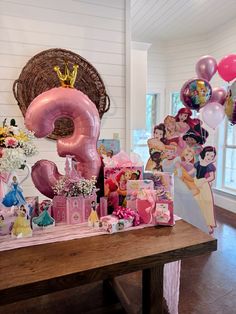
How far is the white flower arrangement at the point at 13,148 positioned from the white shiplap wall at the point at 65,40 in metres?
1.43

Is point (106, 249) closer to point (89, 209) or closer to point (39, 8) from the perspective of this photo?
point (89, 209)

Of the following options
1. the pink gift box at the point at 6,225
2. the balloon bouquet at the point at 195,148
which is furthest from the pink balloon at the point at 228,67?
the pink gift box at the point at 6,225

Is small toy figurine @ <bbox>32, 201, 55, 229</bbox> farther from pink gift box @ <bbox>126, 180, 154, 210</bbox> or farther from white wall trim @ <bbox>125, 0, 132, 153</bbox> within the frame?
white wall trim @ <bbox>125, 0, 132, 153</bbox>

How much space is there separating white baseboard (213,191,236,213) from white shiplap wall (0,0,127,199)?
2151 millimetres

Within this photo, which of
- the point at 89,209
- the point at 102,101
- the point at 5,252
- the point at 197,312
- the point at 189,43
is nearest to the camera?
the point at 5,252

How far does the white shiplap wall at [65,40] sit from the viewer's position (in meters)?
2.38

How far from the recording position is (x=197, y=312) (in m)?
1.76

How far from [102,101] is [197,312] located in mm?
2115

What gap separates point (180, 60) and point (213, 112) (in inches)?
86.2

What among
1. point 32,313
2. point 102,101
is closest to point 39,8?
point 102,101

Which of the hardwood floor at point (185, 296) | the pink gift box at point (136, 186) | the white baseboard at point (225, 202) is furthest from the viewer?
the white baseboard at point (225, 202)

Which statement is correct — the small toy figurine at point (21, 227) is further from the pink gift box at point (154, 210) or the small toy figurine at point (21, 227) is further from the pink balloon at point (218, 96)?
the pink balloon at point (218, 96)

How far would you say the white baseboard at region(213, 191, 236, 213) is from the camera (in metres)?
3.83

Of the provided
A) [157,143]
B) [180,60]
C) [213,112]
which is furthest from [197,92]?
[180,60]
